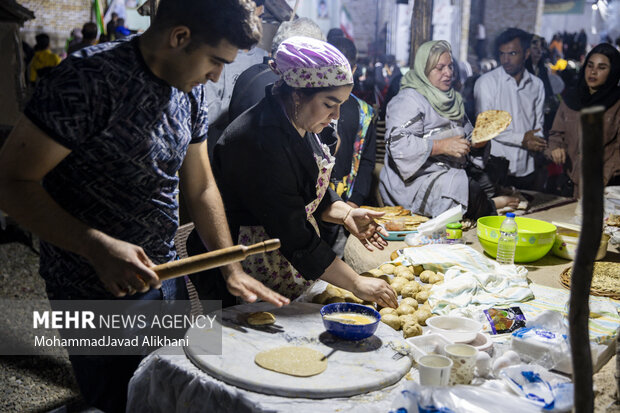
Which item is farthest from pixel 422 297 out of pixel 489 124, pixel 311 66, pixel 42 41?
pixel 42 41

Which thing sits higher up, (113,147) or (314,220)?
(113,147)

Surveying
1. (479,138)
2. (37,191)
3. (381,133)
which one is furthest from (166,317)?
(381,133)

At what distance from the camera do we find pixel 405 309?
204 cm

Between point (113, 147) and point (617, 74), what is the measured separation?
165 inches

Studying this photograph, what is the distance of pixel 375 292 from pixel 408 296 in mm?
250

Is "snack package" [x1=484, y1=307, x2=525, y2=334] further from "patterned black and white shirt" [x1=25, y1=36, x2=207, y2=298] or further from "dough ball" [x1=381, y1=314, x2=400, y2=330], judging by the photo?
"patterned black and white shirt" [x1=25, y1=36, x2=207, y2=298]

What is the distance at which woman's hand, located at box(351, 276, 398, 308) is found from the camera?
6.74 feet

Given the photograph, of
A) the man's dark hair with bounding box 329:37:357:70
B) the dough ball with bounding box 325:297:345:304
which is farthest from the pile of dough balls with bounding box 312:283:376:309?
the man's dark hair with bounding box 329:37:357:70

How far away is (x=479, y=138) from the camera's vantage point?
13.5 feet

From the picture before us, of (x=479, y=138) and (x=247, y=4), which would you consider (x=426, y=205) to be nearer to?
(x=479, y=138)

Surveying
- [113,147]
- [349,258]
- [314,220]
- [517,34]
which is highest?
[517,34]

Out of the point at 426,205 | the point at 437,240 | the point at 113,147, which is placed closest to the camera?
the point at 113,147

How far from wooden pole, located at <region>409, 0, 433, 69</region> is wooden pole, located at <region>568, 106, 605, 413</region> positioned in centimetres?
358

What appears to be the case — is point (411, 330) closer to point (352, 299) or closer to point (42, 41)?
point (352, 299)
